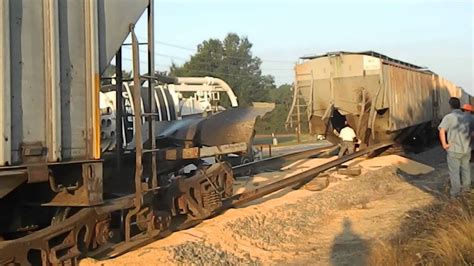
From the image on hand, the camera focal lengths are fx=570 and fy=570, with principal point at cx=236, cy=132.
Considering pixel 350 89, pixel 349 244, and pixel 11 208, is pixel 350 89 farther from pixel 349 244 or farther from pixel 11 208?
pixel 11 208

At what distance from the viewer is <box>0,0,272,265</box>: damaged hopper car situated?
5090 millimetres

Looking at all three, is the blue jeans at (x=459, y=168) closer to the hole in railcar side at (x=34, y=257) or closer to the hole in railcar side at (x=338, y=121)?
the hole in railcar side at (x=34, y=257)

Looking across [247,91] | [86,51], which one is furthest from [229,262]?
[247,91]

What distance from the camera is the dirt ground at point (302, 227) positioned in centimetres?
692

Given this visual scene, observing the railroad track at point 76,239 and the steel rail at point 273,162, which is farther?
the steel rail at point 273,162

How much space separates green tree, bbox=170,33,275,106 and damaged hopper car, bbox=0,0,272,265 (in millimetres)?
61799

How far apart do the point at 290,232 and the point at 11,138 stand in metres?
4.99

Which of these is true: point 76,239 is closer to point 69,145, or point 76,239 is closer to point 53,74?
point 69,145

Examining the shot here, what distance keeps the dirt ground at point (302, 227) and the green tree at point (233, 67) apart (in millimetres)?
57406

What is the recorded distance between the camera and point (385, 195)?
1264 centimetres

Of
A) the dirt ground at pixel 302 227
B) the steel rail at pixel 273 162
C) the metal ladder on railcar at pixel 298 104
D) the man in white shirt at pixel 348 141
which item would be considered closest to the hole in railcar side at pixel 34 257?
the dirt ground at pixel 302 227

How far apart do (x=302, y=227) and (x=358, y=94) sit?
9.82 metres

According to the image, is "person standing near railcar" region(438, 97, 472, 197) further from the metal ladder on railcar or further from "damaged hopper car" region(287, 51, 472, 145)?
the metal ladder on railcar

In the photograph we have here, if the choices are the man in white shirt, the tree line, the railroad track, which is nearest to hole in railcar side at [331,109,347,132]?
the man in white shirt
